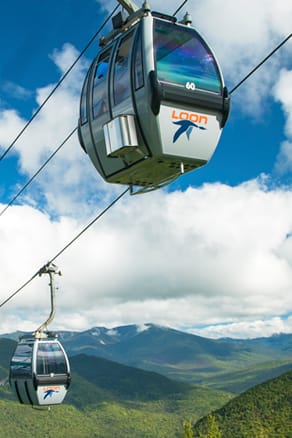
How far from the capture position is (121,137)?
9734 mm

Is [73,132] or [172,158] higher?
[73,132]

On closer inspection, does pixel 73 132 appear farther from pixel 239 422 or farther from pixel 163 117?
pixel 239 422

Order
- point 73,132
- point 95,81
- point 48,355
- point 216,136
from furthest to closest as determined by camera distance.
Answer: point 48,355 → point 73,132 → point 95,81 → point 216,136

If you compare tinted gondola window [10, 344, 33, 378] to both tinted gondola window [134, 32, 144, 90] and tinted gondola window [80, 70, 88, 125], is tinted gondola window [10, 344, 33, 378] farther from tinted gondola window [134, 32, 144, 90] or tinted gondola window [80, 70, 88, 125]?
tinted gondola window [134, 32, 144, 90]

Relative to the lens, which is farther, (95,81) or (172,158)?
(95,81)

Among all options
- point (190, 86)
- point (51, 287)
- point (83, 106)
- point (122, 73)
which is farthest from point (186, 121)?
point (51, 287)

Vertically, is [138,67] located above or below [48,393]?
above

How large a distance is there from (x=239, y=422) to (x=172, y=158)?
184m

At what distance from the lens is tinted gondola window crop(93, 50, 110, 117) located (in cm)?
1056

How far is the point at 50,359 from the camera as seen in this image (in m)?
17.0

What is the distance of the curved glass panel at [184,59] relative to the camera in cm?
960

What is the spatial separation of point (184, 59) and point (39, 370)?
35.2ft

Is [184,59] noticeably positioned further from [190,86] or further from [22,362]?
[22,362]

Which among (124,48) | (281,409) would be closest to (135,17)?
(124,48)
